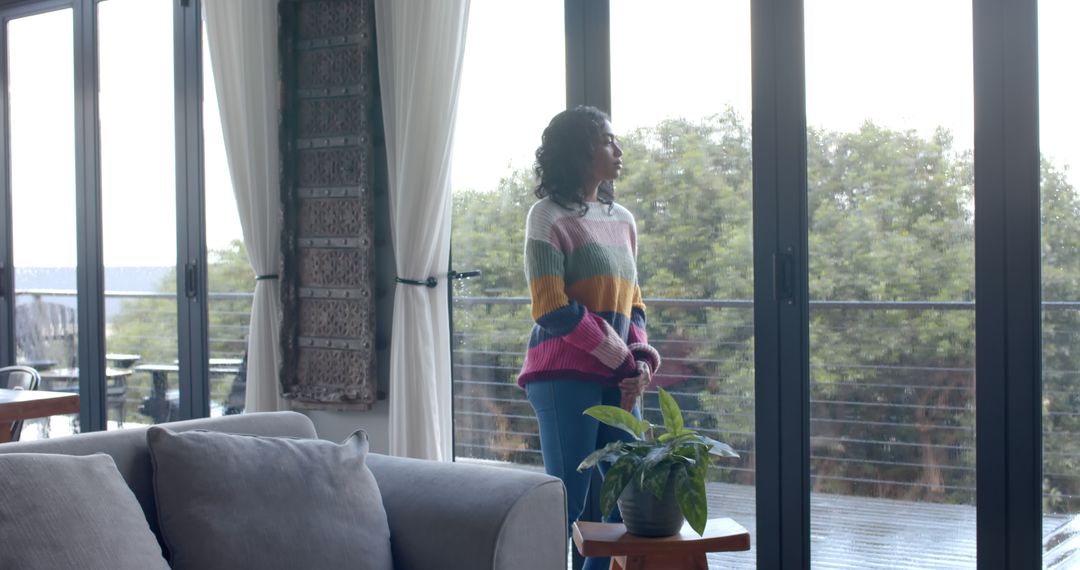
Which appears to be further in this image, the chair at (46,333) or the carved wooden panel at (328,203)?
the chair at (46,333)

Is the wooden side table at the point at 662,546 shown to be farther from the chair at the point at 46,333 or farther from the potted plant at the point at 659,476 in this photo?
the chair at the point at 46,333

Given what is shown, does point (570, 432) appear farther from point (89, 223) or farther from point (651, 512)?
point (89, 223)

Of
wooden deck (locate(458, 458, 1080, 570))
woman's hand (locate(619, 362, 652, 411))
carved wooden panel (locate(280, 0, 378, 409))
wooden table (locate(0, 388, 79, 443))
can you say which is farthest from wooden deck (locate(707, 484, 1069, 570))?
wooden table (locate(0, 388, 79, 443))

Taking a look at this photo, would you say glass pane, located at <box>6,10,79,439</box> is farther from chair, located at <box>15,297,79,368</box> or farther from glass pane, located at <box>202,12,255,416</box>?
glass pane, located at <box>202,12,255,416</box>

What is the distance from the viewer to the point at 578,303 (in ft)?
9.04

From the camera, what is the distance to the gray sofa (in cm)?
196

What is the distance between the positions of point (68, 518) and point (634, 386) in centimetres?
152

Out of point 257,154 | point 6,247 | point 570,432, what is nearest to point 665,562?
point 570,432

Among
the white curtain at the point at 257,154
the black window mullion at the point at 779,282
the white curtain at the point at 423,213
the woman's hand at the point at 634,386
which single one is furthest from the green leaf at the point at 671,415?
the white curtain at the point at 257,154

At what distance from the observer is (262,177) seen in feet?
13.4

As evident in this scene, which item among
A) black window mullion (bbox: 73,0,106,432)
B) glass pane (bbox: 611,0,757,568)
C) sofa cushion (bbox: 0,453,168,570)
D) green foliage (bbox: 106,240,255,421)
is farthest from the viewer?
black window mullion (bbox: 73,0,106,432)

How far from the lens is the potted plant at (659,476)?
2.26 m

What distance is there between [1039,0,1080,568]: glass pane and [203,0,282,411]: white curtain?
271cm

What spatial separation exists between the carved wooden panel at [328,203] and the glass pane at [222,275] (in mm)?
457
